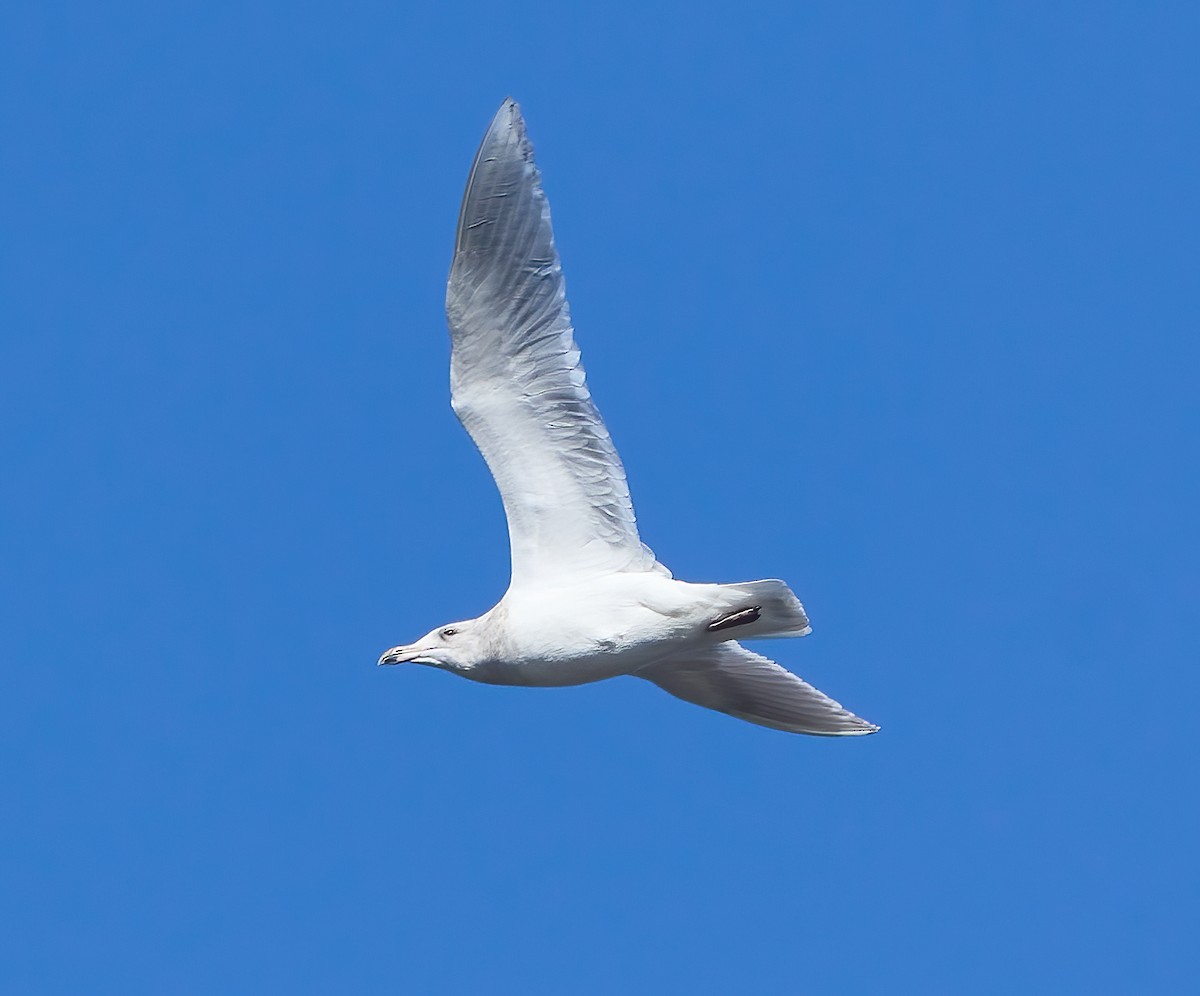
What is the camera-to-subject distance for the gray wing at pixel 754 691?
1773 centimetres

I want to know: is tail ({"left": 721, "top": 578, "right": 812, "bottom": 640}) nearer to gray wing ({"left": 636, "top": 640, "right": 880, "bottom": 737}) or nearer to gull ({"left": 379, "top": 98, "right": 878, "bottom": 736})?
gull ({"left": 379, "top": 98, "right": 878, "bottom": 736})

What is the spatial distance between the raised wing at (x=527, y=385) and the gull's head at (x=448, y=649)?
526mm

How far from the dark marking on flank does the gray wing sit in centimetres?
146

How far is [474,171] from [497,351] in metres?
1.23

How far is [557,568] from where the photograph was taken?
16.6m

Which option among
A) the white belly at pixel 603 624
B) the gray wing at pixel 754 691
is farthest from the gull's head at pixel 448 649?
the gray wing at pixel 754 691

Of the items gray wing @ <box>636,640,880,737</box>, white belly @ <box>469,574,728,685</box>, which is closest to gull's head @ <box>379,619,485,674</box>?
white belly @ <box>469,574,728,685</box>

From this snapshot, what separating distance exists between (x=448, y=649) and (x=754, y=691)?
A: 8.22 feet

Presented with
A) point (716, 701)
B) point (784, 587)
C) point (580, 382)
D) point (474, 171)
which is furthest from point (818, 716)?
point (474, 171)

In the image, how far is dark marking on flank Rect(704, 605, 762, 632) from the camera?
16094mm

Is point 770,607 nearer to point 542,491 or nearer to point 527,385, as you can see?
point 542,491

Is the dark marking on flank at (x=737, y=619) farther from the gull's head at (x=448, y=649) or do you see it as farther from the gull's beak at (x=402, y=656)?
the gull's beak at (x=402, y=656)

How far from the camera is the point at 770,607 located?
52.7 feet

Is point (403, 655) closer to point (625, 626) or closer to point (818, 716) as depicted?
point (625, 626)
